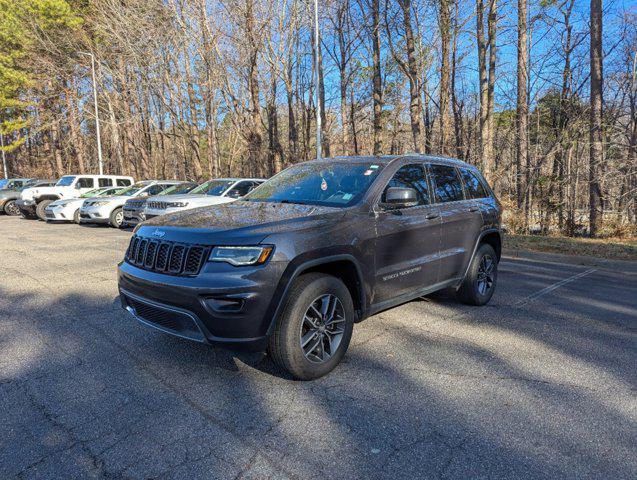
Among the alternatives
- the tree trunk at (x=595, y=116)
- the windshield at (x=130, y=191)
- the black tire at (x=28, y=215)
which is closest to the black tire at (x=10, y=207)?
the black tire at (x=28, y=215)

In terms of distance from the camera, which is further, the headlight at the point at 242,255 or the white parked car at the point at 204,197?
the white parked car at the point at 204,197

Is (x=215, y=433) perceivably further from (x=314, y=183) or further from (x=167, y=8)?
(x=167, y=8)

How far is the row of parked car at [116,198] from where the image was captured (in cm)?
1184

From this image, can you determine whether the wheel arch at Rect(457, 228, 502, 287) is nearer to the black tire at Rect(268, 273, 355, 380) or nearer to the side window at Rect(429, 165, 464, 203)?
the side window at Rect(429, 165, 464, 203)

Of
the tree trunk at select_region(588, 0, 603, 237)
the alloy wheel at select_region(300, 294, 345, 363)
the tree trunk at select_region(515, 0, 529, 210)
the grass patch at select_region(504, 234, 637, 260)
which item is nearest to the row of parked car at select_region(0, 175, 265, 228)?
the alloy wheel at select_region(300, 294, 345, 363)

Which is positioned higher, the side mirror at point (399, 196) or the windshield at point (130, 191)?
the windshield at point (130, 191)

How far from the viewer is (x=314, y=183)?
14.5 feet

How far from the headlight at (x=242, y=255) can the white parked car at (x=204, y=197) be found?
318 inches

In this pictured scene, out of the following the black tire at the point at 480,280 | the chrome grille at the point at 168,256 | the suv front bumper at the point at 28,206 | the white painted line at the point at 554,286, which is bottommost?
the white painted line at the point at 554,286

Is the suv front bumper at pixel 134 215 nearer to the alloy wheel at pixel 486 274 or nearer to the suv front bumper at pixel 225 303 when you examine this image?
the alloy wheel at pixel 486 274

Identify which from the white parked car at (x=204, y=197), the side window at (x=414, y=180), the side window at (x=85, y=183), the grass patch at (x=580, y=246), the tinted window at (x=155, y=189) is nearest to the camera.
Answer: the side window at (x=414, y=180)

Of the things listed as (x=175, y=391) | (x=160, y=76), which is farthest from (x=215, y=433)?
(x=160, y=76)

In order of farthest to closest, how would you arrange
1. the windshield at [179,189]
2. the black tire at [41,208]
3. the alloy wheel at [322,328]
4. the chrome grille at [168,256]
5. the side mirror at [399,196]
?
A: the black tire at [41,208] < the windshield at [179,189] < the side mirror at [399,196] < the alloy wheel at [322,328] < the chrome grille at [168,256]

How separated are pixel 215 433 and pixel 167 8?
2449cm
